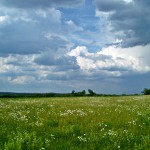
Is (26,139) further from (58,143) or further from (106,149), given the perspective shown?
(106,149)

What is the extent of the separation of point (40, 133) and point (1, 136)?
5.50ft

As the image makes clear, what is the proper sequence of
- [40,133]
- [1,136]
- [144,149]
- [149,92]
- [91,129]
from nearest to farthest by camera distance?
[144,149] < [1,136] < [40,133] < [91,129] < [149,92]

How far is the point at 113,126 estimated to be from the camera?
15039 millimetres

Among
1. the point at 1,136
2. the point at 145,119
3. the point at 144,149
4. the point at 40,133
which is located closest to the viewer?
the point at 144,149

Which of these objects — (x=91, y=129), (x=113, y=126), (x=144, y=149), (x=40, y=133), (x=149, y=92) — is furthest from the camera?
(x=149, y=92)

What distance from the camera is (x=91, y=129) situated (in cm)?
1357

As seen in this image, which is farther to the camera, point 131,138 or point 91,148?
point 131,138

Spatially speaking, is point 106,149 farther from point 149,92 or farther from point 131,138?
point 149,92

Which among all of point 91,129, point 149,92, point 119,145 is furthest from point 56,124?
point 149,92

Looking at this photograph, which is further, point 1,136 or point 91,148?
point 1,136

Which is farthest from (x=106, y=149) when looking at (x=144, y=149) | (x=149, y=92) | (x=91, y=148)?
(x=149, y=92)

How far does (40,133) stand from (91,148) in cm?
304

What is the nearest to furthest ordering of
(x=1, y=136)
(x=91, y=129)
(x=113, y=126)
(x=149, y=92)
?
1. (x=1, y=136)
2. (x=91, y=129)
3. (x=113, y=126)
4. (x=149, y=92)

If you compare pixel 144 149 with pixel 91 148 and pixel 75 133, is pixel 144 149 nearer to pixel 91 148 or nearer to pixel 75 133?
pixel 91 148
